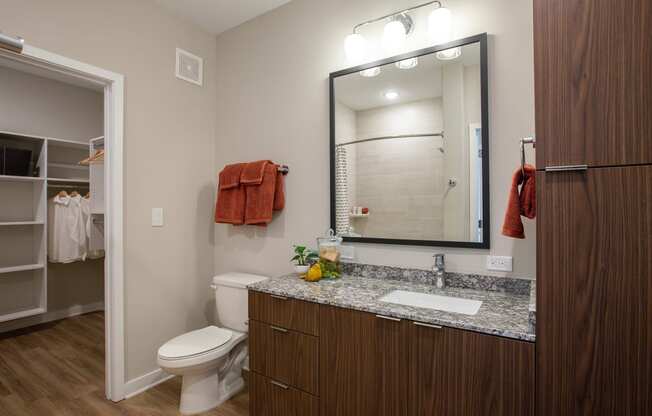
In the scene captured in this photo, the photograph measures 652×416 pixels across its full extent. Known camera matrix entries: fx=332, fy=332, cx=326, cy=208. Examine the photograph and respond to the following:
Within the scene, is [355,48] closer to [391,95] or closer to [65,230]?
[391,95]

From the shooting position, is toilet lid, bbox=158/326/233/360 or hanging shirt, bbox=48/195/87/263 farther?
hanging shirt, bbox=48/195/87/263

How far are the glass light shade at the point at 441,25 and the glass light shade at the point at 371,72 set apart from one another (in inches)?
13.5

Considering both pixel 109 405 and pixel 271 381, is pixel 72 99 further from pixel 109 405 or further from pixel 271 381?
pixel 271 381

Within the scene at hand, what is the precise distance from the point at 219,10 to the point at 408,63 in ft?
4.98

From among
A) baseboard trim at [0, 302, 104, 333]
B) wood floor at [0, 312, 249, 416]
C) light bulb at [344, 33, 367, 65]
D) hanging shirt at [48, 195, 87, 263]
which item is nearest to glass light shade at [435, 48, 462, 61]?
light bulb at [344, 33, 367, 65]

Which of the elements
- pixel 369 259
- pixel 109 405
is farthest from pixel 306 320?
pixel 109 405

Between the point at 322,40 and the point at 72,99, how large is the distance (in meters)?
3.28

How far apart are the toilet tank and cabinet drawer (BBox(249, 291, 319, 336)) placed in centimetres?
46

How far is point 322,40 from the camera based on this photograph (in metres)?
2.22

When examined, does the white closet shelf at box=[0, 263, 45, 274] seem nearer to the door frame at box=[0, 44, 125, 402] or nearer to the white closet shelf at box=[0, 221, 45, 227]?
the white closet shelf at box=[0, 221, 45, 227]

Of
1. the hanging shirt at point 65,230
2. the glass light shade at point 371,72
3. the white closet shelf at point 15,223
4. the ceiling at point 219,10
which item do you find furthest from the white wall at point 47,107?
the glass light shade at point 371,72

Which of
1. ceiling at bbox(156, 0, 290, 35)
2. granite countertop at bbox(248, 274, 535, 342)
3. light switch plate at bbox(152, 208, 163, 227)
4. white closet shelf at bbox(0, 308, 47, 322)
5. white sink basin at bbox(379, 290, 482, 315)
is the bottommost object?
white closet shelf at bbox(0, 308, 47, 322)

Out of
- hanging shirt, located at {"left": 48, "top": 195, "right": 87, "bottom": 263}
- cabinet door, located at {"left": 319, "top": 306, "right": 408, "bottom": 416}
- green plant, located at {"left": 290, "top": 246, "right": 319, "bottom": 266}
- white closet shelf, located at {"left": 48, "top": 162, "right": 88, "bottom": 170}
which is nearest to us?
cabinet door, located at {"left": 319, "top": 306, "right": 408, "bottom": 416}

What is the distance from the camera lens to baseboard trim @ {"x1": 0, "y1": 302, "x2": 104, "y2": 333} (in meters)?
3.32
